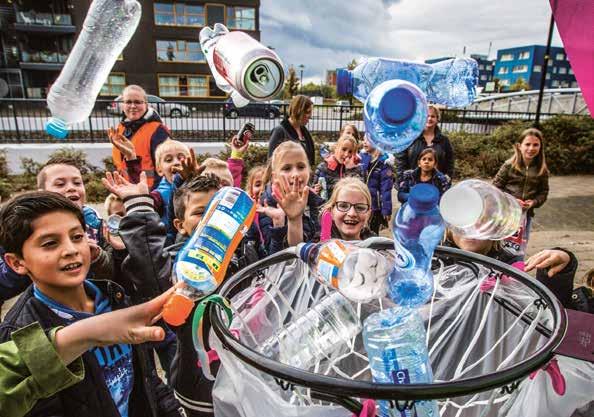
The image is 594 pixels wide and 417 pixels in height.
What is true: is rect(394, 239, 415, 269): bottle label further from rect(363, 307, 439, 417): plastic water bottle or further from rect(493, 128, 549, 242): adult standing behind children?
rect(493, 128, 549, 242): adult standing behind children

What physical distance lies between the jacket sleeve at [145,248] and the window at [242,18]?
92.1ft

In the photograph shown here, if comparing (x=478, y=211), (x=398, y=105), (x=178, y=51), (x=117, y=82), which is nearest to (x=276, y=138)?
(x=478, y=211)

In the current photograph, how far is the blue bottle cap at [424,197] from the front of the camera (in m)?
1.14

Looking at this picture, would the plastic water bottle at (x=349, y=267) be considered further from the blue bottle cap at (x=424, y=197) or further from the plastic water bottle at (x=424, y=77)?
the plastic water bottle at (x=424, y=77)

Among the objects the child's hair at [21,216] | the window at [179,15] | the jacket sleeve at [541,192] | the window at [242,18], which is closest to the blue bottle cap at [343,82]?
the child's hair at [21,216]

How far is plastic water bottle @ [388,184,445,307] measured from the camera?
1.26 meters

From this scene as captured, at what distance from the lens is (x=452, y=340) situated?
5.27ft

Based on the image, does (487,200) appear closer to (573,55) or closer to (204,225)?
(573,55)

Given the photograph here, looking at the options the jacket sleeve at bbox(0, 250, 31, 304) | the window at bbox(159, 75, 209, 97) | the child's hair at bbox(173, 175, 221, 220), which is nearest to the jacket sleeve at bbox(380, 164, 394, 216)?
the child's hair at bbox(173, 175, 221, 220)

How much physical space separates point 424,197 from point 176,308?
741mm

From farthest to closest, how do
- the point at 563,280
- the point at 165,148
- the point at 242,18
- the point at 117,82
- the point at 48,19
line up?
the point at 117,82 → the point at 242,18 → the point at 48,19 → the point at 165,148 → the point at 563,280

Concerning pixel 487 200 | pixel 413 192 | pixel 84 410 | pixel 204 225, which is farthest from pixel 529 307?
pixel 84 410

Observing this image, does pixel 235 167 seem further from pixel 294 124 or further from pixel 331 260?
pixel 331 260

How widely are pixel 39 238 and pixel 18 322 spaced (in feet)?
0.86
